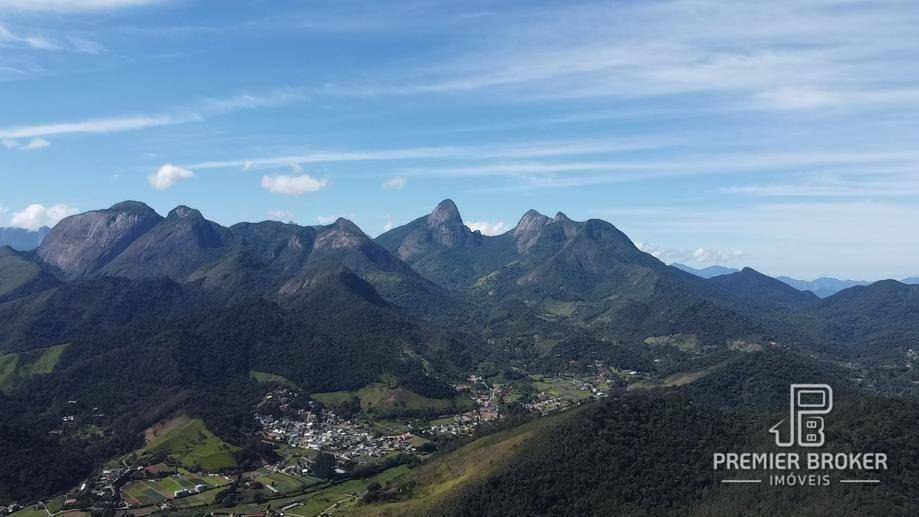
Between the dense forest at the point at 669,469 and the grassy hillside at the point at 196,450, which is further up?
the dense forest at the point at 669,469

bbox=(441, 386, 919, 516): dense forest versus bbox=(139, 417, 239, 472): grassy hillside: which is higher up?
bbox=(441, 386, 919, 516): dense forest

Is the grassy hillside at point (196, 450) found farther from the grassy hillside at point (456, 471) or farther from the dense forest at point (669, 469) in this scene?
the dense forest at point (669, 469)

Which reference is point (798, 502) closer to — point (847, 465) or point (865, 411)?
point (847, 465)

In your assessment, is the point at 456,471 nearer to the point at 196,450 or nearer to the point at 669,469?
the point at 669,469

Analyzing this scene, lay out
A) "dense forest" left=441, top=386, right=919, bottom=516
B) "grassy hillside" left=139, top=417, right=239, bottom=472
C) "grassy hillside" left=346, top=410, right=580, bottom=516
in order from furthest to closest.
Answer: "grassy hillside" left=139, top=417, right=239, bottom=472
"grassy hillside" left=346, top=410, right=580, bottom=516
"dense forest" left=441, top=386, right=919, bottom=516

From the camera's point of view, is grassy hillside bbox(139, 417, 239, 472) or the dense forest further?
grassy hillside bbox(139, 417, 239, 472)

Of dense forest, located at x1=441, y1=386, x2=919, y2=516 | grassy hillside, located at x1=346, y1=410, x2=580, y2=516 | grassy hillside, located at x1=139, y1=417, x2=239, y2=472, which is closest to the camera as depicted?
dense forest, located at x1=441, y1=386, x2=919, y2=516

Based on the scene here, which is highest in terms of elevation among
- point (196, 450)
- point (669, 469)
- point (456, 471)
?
point (669, 469)

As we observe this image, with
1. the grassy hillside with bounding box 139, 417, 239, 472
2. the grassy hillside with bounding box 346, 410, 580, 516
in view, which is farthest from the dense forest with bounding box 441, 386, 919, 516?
the grassy hillside with bounding box 139, 417, 239, 472

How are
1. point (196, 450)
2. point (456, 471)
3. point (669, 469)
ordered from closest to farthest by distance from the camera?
point (669, 469) → point (456, 471) → point (196, 450)

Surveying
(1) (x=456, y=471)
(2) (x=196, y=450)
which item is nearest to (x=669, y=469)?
(1) (x=456, y=471)

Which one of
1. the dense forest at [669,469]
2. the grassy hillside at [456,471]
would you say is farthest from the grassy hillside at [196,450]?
the dense forest at [669,469]

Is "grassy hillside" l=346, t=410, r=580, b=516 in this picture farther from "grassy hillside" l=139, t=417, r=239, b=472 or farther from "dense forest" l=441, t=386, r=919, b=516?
"grassy hillside" l=139, t=417, r=239, b=472
